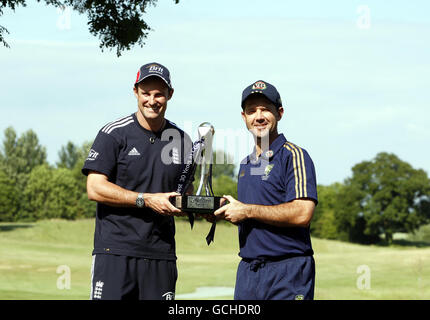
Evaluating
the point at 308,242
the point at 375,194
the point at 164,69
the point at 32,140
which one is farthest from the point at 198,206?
the point at 32,140

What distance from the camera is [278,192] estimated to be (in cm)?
546

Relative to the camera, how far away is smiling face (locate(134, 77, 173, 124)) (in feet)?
20.3

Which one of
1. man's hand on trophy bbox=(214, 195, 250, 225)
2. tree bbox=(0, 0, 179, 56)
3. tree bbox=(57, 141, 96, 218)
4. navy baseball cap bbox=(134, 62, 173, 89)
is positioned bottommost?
man's hand on trophy bbox=(214, 195, 250, 225)

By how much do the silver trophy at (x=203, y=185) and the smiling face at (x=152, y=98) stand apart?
0.54m

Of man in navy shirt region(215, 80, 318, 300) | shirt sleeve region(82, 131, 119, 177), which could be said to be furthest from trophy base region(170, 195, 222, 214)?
shirt sleeve region(82, 131, 119, 177)

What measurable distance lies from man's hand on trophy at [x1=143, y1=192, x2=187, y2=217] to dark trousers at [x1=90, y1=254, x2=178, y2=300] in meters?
0.68

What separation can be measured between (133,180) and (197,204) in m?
0.89

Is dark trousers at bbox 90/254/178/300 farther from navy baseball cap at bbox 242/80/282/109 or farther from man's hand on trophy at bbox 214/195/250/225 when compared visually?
navy baseball cap at bbox 242/80/282/109

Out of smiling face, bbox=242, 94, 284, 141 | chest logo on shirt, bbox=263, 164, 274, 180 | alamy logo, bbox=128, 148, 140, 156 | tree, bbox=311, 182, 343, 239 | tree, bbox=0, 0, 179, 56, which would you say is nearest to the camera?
chest logo on shirt, bbox=263, 164, 274, 180

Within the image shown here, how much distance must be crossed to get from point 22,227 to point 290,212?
202ft

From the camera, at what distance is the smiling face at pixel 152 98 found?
20.3 ft

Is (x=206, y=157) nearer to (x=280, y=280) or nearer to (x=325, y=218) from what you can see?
(x=280, y=280)
